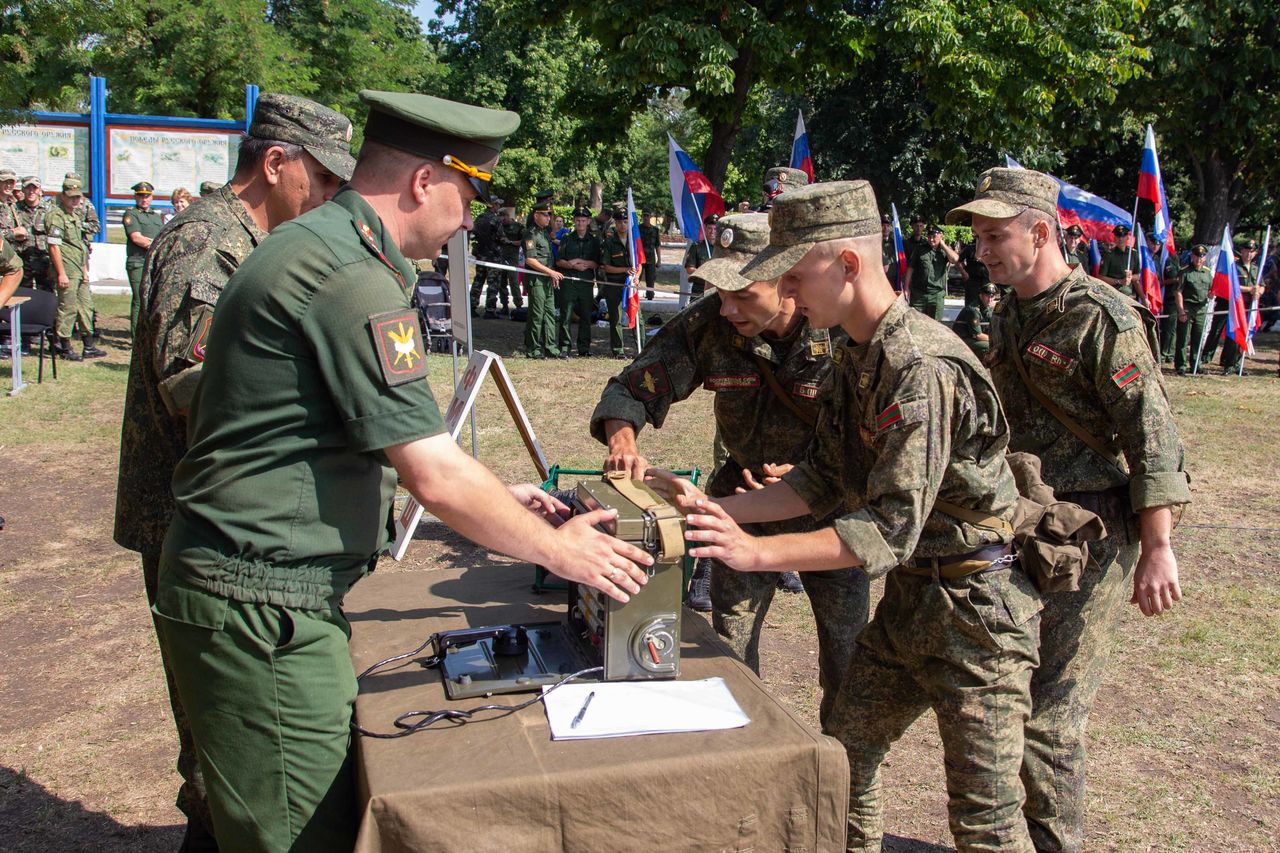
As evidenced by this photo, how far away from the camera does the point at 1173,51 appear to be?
2167 cm

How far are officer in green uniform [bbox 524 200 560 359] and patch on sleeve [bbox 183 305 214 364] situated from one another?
39.2ft

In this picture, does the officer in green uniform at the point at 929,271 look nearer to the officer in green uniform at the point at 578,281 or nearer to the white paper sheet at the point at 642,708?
the officer in green uniform at the point at 578,281

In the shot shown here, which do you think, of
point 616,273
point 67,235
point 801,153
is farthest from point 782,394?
point 616,273

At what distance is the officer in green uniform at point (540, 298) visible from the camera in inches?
589

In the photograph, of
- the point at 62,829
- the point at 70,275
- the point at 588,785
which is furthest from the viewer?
the point at 70,275

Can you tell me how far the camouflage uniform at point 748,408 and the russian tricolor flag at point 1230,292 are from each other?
46.9ft

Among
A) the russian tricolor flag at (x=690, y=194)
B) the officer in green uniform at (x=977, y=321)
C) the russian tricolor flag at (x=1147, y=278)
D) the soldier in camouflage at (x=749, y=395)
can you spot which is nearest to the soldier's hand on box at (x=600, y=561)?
the soldier in camouflage at (x=749, y=395)

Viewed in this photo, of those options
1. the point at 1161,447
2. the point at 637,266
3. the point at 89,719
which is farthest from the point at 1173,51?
the point at 89,719

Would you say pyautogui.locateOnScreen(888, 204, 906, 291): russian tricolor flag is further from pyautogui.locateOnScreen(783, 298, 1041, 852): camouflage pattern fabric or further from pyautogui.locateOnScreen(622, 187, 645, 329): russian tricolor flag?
pyautogui.locateOnScreen(783, 298, 1041, 852): camouflage pattern fabric

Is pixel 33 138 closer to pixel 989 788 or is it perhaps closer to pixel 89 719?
pixel 89 719

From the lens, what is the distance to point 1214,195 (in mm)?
24656

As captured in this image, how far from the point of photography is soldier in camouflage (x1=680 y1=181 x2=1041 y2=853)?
2.50 meters

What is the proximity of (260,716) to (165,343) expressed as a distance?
1.36 m

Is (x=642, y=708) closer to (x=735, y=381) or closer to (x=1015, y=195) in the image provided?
(x=735, y=381)
